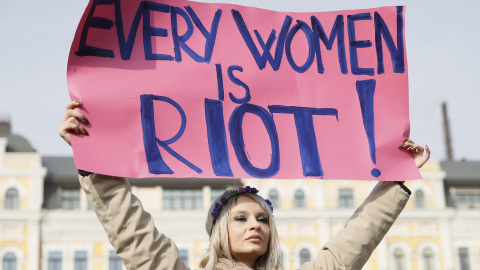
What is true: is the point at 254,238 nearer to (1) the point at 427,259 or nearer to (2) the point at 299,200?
(2) the point at 299,200

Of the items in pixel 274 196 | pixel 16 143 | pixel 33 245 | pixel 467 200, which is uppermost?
pixel 16 143

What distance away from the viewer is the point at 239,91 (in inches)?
142

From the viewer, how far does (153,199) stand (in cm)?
2700

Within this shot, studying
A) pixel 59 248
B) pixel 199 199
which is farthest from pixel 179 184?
pixel 59 248

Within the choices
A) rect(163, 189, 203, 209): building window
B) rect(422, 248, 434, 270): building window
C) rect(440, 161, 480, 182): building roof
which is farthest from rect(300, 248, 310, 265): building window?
rect(440, 161, 480, 182): building roof

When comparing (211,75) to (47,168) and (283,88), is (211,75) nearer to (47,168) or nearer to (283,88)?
(283,88)

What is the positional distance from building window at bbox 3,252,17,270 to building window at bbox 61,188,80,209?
2390 millimetres

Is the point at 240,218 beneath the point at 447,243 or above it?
beneath

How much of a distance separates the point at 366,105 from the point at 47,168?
24801 mm

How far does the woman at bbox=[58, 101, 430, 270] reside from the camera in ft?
9.86

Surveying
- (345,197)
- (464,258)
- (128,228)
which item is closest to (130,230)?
(128,228)

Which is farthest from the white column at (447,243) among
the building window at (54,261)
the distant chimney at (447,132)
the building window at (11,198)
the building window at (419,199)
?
the building window at (11,198)

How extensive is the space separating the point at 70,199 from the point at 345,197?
9480 millimetres

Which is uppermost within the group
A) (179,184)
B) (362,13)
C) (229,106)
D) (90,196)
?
(179,184)
